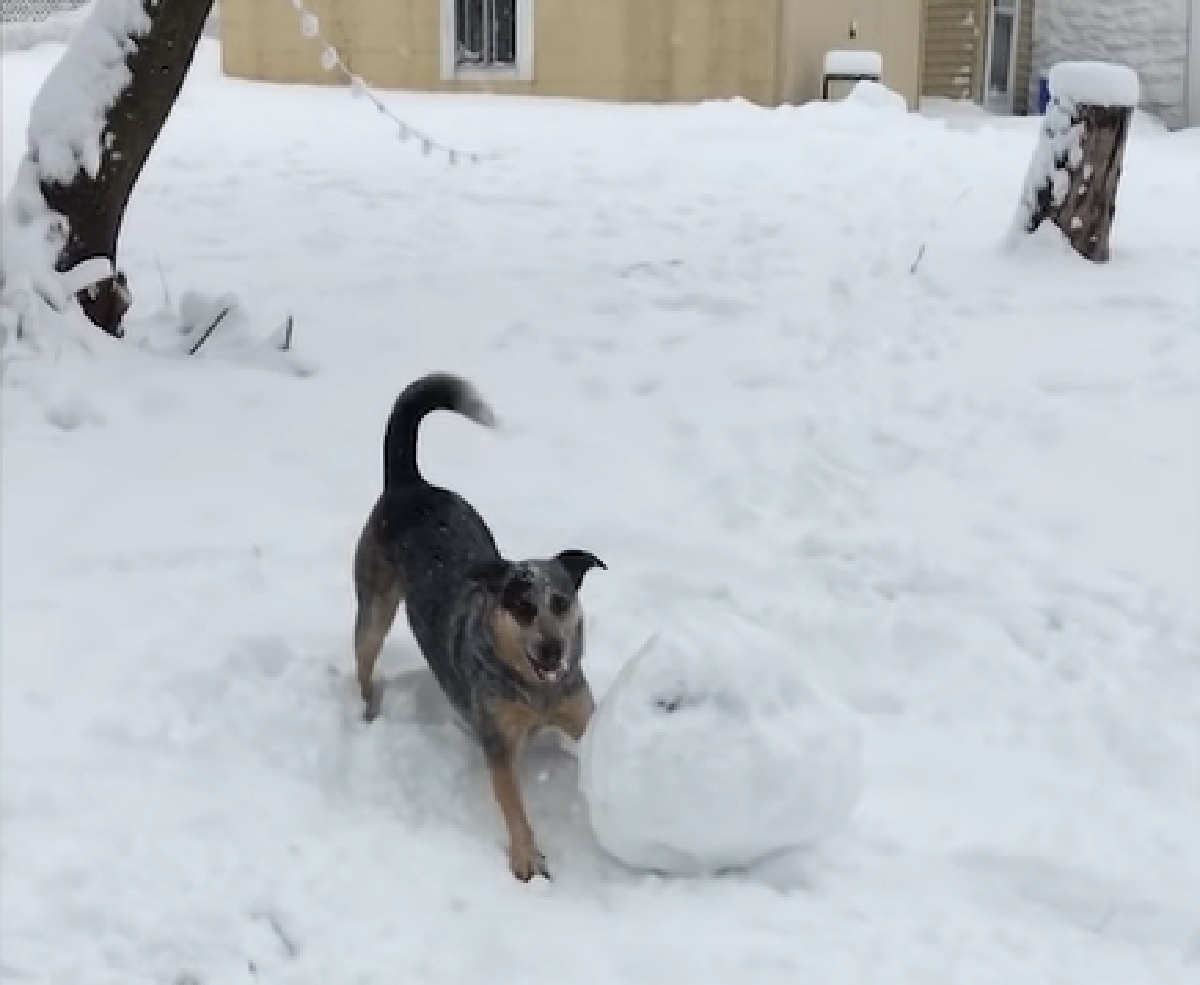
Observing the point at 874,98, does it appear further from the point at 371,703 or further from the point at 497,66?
the point at 371,703

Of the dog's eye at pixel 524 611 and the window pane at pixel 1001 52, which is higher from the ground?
the window pane at pixel 1001 52

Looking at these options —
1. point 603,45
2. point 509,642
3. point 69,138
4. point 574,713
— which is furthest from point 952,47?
point 509,642

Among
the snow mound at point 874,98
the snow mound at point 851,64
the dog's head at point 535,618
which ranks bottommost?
the dog's head at point 535,618

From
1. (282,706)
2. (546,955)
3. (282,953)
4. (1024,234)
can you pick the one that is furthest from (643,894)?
(1024,234)

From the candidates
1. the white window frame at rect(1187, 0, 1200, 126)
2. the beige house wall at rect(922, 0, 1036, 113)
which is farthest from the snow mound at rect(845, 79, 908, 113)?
the white window frame at rect(1187, 0, 1200, 126)

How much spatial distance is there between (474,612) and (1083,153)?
216 inches

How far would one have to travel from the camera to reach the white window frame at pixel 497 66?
15422mm

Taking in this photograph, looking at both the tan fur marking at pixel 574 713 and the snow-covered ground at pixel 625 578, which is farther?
the tan fur marking at pixel 574 713

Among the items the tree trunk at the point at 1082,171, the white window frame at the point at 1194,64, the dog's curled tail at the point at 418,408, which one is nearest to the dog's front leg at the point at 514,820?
the dog's curled tail at the point at 418,408

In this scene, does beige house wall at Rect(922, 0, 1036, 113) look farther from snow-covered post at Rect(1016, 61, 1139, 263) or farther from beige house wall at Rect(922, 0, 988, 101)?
snow-covered post at Rect(1016, 61, 1139, 263)

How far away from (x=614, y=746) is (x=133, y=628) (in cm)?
158

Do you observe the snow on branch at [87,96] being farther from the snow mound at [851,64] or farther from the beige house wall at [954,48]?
the beige house wall at [954,48]

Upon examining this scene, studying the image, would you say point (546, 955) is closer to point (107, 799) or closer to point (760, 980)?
point (760, 980)

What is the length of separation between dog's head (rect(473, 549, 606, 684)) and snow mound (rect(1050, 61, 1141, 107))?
214 inches
